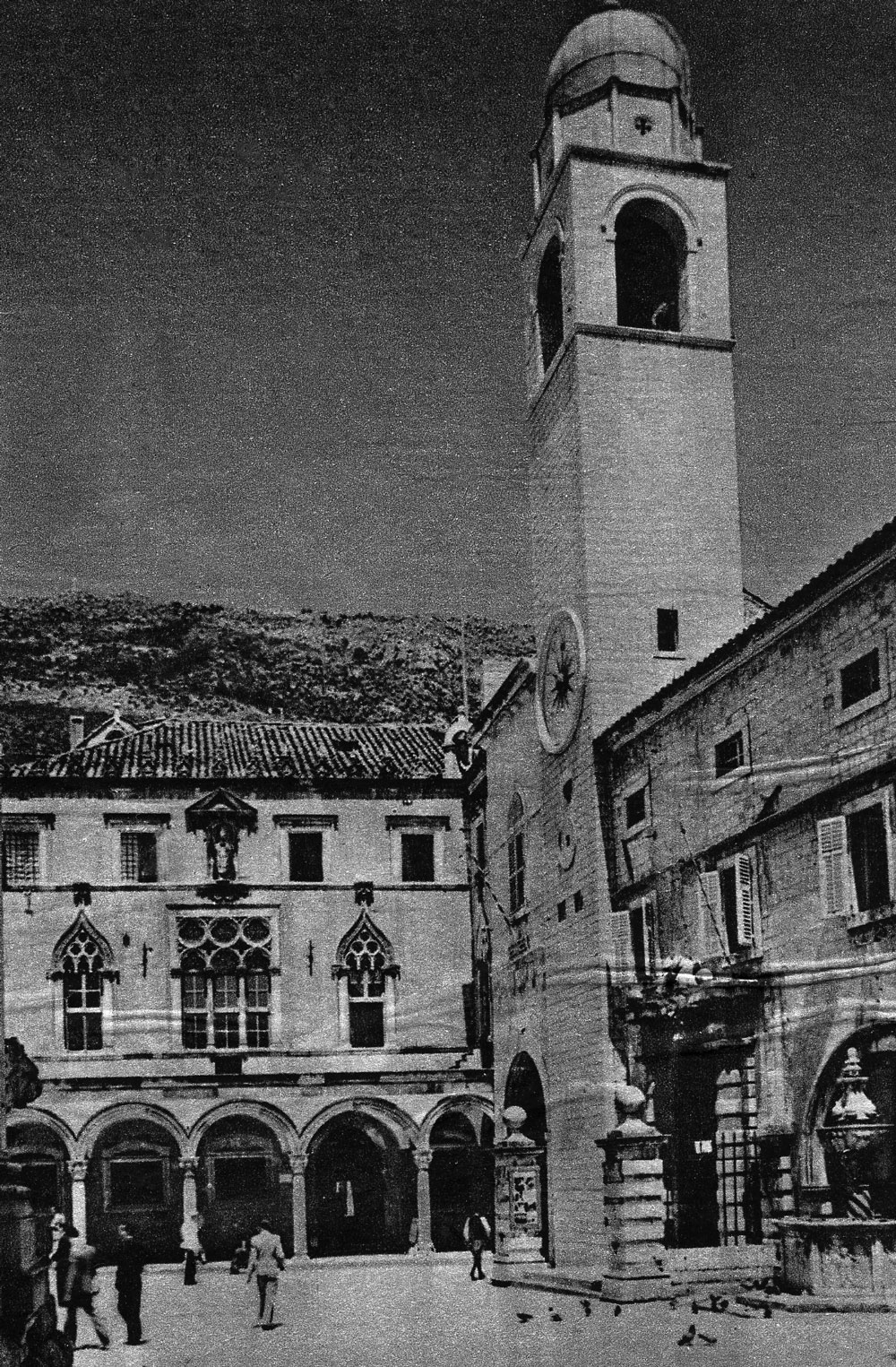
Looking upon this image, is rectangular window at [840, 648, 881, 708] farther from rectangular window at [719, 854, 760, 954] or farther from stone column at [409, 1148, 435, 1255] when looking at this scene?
stone column at [409, 1148, 435, 1255]

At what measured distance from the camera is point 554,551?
24.4m

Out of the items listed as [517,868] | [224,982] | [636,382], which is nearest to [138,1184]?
[224,982]

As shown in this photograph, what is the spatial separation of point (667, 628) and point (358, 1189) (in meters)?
13.4

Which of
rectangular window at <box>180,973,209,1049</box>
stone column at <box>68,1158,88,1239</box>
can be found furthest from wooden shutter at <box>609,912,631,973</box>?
stone column at <box>68,1158,88,1239</box>

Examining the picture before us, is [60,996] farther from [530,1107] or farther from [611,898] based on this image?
[611,898]

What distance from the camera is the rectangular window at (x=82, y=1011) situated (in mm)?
31109

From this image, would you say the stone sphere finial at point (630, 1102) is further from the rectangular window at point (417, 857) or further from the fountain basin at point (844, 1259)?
A: the rectangular window at point (417, 857)

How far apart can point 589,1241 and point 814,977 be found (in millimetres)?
6942

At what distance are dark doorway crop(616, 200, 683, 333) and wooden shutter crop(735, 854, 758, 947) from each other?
29.8 ft

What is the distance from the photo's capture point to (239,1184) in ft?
99.8

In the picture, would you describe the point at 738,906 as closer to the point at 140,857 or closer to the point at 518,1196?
the point at 518,1196

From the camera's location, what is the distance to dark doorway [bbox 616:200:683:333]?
24.4 meters

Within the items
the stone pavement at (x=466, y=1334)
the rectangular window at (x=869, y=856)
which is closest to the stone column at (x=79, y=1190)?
the stone pavement at (x=466, y=1334)

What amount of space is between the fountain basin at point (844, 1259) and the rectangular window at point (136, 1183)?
1760 cm
